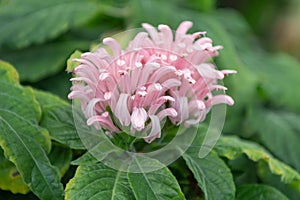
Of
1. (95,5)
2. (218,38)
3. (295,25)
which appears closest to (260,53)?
(218,38)

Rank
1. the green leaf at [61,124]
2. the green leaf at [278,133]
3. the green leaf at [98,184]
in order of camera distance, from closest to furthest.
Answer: the green leaf at [98,184], the green leaf at [61,124], the green leaf at [278,133]

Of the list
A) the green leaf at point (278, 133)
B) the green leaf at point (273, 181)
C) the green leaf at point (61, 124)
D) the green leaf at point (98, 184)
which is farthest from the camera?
the green leaf at point (278, 133)

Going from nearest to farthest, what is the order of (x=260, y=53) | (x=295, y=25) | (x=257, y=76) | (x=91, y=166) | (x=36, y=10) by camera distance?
(x=91, y=166), (x=36, y=10), (x=257, y=76), (x=260, y=53), (x=295, y=25)

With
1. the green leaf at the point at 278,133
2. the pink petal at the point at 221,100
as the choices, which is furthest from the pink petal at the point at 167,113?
the green leaf at the point at 278,133

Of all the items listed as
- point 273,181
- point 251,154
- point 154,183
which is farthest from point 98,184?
point 273,181

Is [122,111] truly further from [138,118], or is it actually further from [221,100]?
[221,100]

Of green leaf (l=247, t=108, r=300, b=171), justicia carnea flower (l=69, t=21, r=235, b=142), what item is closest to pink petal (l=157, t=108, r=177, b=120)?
justicia carnea flower (l=69, t=21, r=235, b=142)

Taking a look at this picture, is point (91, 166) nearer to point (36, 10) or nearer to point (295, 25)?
point (36, 10)

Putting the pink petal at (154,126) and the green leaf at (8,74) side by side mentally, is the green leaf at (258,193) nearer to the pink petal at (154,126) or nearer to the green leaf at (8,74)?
the pink petal at (154,126)
